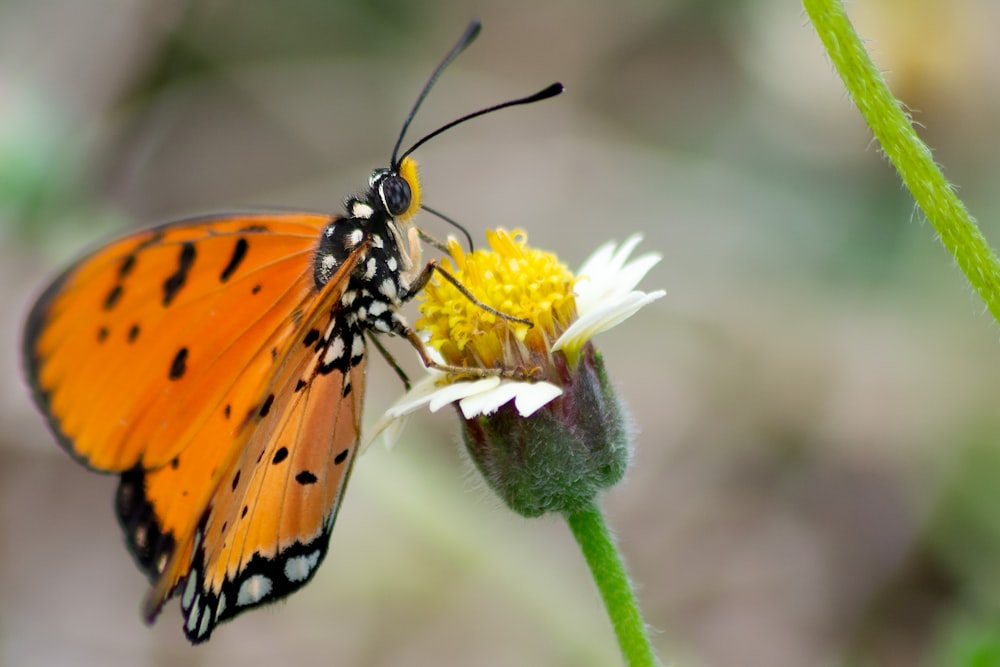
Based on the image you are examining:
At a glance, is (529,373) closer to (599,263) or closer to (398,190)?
(599,263)

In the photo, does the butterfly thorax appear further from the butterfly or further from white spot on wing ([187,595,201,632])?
white spot on wing ([187,595,201,632])

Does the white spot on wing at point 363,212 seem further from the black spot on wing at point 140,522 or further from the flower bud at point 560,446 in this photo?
the black spot on wing at point 140,522

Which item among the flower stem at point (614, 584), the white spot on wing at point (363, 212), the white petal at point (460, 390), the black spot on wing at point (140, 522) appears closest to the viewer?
the flower stem at point (614, 584)

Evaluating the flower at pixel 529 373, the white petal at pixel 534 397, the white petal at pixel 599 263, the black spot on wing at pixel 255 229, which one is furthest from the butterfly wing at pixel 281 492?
the white petal at pixel 599 263

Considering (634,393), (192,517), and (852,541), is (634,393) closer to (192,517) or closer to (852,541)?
(852,541)

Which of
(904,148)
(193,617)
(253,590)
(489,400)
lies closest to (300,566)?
(253,590)

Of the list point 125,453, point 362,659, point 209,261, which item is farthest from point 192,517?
point 362,659
